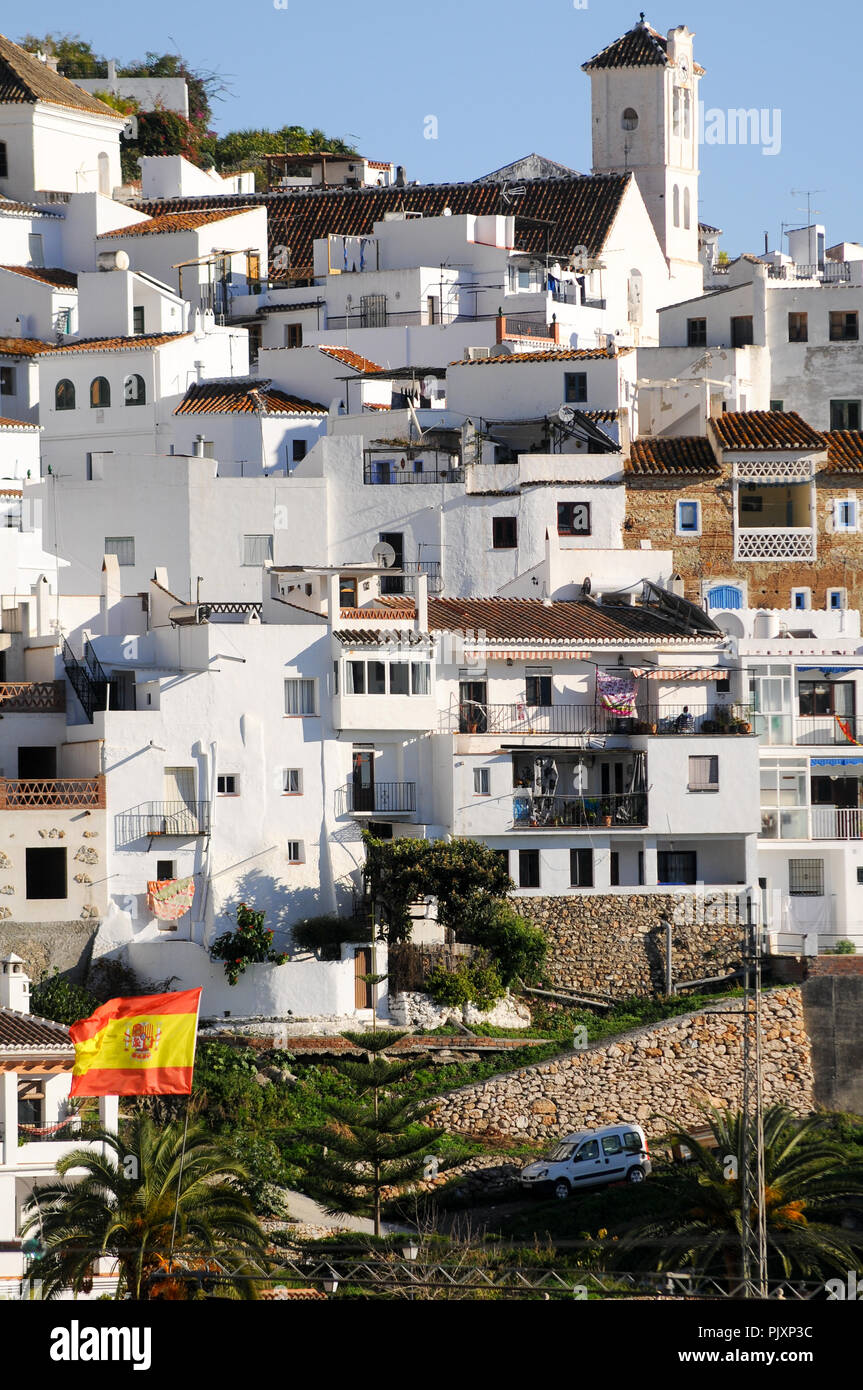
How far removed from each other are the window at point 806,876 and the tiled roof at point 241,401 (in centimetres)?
1729

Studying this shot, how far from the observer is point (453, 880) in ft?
157

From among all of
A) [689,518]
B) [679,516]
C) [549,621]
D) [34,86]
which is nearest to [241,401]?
[679,516]

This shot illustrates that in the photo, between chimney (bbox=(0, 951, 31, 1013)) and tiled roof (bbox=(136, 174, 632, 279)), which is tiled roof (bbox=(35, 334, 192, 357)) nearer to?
tiled roof (bbox=(136, 174, 632, 279))

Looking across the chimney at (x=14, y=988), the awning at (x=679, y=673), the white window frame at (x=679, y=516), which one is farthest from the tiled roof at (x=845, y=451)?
the chimney at (x=14, y=988)

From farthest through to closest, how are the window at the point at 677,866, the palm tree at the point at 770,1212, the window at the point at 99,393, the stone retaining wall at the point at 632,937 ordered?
the window at the point at 99,393, the window at the point at 677,866, the stone retaining wall at the point at 632,937, the palm tree at the point at 770,1212

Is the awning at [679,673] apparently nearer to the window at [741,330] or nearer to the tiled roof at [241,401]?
the tiled roof at [241,401]

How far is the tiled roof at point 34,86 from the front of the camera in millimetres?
74938

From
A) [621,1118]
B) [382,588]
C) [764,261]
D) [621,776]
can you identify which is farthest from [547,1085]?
[764,261]

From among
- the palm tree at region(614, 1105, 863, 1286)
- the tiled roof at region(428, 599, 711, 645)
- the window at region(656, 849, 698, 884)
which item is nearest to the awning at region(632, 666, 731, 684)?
the tiled roof at region(428, 599, 711, 645)

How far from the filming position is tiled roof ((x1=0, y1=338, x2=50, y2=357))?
2579 inches

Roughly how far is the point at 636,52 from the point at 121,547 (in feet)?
107

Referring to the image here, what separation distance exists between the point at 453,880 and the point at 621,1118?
5437 mm

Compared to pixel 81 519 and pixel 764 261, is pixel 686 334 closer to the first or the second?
pixel 764 261

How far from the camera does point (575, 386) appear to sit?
2437 inches
